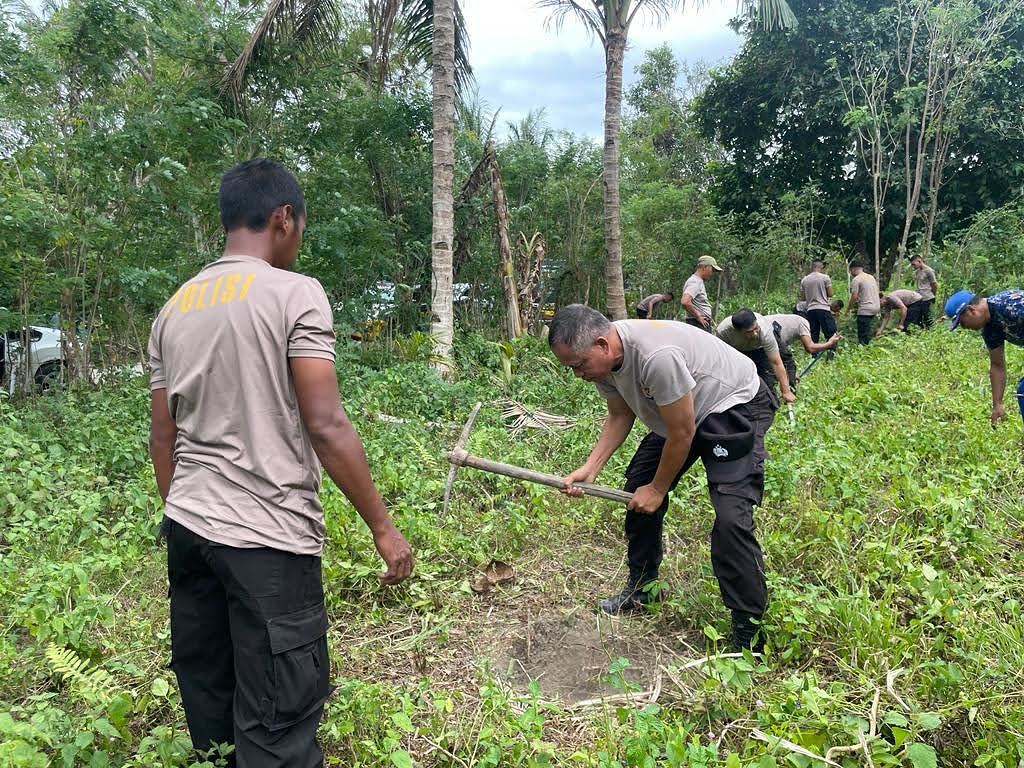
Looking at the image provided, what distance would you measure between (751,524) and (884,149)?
14.6 meters

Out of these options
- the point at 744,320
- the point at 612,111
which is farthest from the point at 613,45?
the point at 744,320

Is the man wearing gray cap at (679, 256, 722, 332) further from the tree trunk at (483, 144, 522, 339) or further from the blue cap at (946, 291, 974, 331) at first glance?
the blue cap at (946, 291, 974, 331)

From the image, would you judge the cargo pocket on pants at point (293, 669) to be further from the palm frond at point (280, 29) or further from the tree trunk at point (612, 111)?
the tree trunk at point (612, 111)

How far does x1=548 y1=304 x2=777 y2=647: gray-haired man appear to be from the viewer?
275 cm

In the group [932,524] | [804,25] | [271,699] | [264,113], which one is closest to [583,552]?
[932,524]

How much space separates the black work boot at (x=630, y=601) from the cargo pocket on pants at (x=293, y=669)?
6.26ft

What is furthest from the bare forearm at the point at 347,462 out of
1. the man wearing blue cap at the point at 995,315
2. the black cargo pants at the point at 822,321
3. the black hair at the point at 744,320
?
the black cargo pants at the point at 822,321

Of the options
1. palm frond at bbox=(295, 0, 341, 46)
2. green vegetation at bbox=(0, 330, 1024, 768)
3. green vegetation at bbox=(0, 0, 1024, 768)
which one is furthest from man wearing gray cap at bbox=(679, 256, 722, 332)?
palm frond at bbox=(295, 0, 341, 46)

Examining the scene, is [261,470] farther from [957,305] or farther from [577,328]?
[957,305]

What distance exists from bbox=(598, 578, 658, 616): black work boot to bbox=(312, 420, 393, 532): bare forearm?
1.90 m

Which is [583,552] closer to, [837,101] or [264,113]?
[264,113]

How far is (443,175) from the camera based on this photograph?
823 centimetres

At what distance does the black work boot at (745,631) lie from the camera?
2914 mm

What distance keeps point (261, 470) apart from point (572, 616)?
6.87ft
